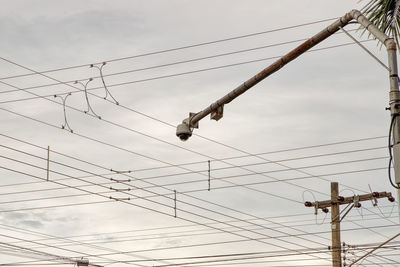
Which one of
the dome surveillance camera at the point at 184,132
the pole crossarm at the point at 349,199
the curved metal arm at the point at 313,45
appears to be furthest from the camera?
the pole crossarm at the point at 349,199

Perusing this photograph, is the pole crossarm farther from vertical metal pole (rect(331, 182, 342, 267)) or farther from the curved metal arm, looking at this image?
the curved metal arm

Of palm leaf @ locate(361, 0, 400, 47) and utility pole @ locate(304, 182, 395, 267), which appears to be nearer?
palm leaf @ locate(361, 0, 400, 47)

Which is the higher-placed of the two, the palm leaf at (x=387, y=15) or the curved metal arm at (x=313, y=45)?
the palm leaf at (x=387, y=15)

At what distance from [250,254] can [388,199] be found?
6605mm

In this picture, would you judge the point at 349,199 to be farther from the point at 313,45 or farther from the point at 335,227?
the point at 313,45

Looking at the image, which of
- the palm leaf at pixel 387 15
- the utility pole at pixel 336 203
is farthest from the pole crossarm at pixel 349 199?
the palm leaf at pixel 387 15

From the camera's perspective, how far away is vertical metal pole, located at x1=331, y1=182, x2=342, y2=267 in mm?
30045

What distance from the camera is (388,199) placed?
33.4 m

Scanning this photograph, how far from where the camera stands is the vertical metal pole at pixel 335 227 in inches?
1183

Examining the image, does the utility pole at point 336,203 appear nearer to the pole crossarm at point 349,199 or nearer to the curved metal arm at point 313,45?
the pole crossarm at point 349,199

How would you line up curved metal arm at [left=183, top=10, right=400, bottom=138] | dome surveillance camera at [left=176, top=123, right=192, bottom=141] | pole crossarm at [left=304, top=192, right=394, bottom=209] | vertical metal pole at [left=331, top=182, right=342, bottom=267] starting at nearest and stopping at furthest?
curved metal arm at [left=183, top=10, right=400, bottom=138]
dome surveillance camera at [left=176, top=123, right=192, bottom=141]
vertical metal pole at [left=331, top=182, right=342, bottom=267]
pole crossarm at [left=304, top=192, right=394, bottom=209]

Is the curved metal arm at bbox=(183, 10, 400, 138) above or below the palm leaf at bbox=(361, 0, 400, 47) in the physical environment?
below

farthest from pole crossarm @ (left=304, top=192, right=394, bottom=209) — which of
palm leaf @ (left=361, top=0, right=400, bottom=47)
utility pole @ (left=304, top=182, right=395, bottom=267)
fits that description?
palm leaf @ (left=361, top=0, right=400, bottom=47)

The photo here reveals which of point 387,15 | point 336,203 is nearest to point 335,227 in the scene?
point 336,203
